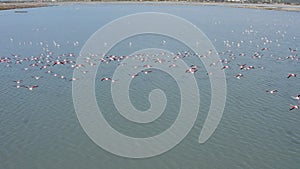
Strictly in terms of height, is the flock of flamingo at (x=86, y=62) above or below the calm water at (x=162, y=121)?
above

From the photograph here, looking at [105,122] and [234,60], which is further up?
[234,60]

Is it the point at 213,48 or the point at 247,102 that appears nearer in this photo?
the point at 247,102

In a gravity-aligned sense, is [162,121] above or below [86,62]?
below

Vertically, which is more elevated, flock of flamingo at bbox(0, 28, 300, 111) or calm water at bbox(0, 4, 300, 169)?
flock of flamingo at bbox(0, 28, 300, 111)

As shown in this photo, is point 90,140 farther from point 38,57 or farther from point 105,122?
point 38,57

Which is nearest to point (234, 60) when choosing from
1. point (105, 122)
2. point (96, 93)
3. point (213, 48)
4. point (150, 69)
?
point (213, 48)

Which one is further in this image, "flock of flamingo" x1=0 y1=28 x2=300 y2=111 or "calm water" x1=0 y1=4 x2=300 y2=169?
"flock of flamingo" x1=0 y1=28 x2=300 y2=111

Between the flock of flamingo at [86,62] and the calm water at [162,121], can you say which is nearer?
the calm water at [162,121]

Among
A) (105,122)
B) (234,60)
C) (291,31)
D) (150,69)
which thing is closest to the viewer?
(105,122)

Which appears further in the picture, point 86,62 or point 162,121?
point 86,62

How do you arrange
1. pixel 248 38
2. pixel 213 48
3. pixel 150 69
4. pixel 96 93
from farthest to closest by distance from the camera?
1. pixel 248 38
2. pixel 213 48
3. pixel 150 69
4. pixel 96 93
